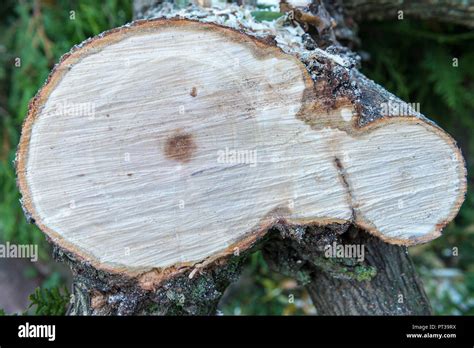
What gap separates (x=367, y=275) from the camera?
5.42ft

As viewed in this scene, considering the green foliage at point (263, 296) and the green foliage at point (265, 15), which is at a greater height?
the green foliage at point (265, 15)

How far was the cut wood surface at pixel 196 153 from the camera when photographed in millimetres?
1308

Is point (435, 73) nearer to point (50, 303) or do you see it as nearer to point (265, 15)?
point (265, 15)

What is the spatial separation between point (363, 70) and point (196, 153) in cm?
147

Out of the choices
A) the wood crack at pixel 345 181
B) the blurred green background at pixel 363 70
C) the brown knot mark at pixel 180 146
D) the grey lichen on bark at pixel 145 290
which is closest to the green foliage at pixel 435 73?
the blurred green background at pixel 363 70

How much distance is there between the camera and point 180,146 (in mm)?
1321

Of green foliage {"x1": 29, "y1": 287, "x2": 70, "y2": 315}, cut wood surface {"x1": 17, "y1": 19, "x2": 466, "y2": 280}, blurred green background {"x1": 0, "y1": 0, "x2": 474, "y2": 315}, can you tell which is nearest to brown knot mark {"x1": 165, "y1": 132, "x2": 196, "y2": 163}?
cut wood surface {"x1": 17, "y1": 19, "x2": 466, "y2": 280}

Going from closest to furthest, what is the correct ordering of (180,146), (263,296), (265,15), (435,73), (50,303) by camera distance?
(180,146) → (265,15) → (50,303) → (435,73) → (263,296)

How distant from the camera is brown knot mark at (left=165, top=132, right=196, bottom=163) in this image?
1.32m

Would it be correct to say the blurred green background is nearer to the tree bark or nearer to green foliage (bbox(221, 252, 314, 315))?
green foliage (bbox(221, 252, 314, 315))


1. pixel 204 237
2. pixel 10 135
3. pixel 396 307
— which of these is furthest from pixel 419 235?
pixel 10 135

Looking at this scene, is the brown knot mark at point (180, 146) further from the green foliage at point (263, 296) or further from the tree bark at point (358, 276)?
the green foliage at point (263, 296)

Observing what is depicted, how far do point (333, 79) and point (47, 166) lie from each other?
74 centimetres

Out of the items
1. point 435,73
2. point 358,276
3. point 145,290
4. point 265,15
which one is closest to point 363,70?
point 435,73
